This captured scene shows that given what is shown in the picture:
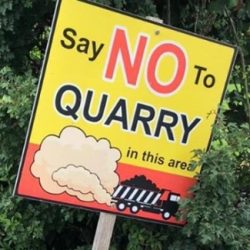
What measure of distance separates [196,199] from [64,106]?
68 centimetres

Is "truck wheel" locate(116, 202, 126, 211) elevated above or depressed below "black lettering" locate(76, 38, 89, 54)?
below

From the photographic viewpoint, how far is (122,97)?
2578 mm

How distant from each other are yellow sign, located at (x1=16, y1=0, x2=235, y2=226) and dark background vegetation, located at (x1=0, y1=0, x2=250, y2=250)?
0.13 meters

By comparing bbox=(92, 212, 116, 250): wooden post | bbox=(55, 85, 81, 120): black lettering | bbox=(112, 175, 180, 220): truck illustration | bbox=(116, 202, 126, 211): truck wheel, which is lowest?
bbox=(92, 212, 116, 250): wooden post

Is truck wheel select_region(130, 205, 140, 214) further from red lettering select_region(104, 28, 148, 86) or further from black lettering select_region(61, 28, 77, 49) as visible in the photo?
black lettering select_region(61, 28, 77, 49)

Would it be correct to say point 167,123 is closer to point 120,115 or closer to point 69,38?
point 120,115

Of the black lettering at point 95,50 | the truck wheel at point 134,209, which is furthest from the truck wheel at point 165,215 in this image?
the black lettering at point 95,50

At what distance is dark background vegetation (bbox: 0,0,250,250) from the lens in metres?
2.68

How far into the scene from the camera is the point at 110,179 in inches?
101

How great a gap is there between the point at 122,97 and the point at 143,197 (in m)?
0.42

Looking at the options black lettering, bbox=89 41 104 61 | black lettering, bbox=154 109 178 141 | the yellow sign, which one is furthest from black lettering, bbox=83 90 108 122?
black lettering, bbox=154 109 178 141

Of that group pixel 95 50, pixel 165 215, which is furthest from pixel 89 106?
pixel 165 215

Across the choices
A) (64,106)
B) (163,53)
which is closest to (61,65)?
(64,106)

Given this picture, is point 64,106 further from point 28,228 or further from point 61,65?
point 28,228
